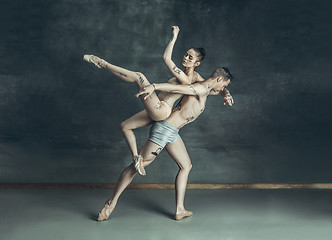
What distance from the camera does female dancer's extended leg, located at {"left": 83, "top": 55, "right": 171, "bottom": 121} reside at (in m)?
3.98

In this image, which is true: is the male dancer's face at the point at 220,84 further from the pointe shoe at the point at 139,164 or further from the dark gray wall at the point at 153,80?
the dark gray wall at the point at 153,80

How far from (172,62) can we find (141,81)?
0.32 meters

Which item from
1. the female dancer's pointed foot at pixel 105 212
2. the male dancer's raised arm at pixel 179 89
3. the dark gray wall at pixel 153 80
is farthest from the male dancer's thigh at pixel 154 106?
the dark gray wall at pixel 153 80

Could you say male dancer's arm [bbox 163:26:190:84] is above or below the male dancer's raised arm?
above

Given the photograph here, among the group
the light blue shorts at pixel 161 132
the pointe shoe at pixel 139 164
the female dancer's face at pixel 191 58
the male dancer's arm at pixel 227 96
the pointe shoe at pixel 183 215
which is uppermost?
the female dancer's face at pixel 191 58

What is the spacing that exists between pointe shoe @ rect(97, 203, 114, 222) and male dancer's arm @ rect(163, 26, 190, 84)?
1.37 meters

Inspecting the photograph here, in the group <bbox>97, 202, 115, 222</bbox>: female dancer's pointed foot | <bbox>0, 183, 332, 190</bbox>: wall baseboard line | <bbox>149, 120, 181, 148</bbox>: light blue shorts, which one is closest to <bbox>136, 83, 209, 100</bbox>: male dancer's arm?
<bbox>149, 120, 181, 148</bbox>: light blue shorts

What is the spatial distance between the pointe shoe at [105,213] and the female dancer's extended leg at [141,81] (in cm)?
96

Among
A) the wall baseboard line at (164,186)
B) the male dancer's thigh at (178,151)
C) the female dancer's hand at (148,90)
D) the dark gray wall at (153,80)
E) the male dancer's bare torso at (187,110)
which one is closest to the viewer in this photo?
the female dancer's hand at (148,90)

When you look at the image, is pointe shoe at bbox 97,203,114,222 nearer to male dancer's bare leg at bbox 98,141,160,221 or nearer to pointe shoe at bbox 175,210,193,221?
male dancer's bare leg at bbox 98,141,160,221

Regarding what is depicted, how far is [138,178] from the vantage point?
5.54 m

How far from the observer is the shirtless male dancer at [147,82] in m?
3.98

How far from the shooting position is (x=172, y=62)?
157 inches

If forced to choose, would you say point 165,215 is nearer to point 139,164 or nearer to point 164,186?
point 139,164
